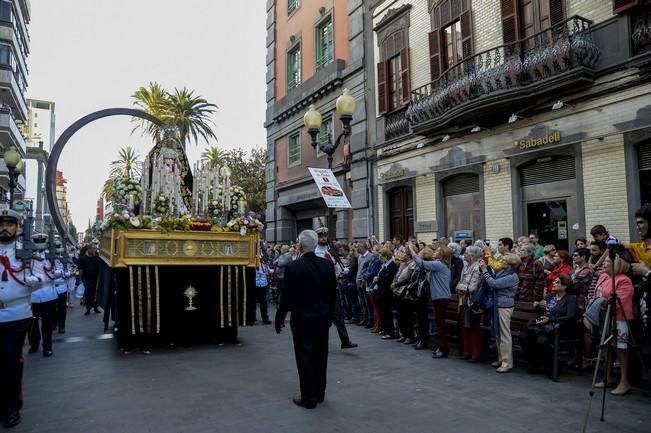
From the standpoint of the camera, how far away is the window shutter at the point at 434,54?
1483 cm

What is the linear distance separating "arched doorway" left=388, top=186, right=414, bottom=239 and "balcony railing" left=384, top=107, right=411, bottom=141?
1781 mm

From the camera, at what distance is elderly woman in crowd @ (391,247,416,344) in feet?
30.1

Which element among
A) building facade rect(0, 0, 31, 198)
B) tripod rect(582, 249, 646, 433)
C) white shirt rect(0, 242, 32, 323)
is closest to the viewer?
tripod rect(582, 249, 646, 433)

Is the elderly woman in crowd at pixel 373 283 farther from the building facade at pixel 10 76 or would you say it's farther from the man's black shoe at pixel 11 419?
the building facade at pixel 10 76

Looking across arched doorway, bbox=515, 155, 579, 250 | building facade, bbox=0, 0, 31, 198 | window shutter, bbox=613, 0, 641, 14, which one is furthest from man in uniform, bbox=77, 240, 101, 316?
building facade, bbox=0, 0, 31, 198

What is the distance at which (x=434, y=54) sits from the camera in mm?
14977

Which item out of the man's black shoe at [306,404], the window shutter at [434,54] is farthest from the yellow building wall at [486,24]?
the man's black shoe at [306,404]

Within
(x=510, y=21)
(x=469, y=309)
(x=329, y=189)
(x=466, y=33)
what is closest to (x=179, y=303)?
(x=329, y=189)

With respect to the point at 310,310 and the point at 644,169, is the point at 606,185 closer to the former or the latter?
the point at 644,169

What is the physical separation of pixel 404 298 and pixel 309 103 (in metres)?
14.4

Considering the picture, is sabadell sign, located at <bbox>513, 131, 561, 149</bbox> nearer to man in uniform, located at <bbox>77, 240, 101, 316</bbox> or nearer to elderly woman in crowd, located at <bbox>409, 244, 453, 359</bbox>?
elderly woman in crowd, located at <bbox>409, 244, 453, 359</bbox>

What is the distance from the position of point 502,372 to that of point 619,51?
7334 millimetres

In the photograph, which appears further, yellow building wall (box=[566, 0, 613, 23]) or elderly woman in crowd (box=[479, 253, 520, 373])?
yellow building wall (box=[566, 0, 613, 23])

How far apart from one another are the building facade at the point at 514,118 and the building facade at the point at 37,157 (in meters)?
10.4
